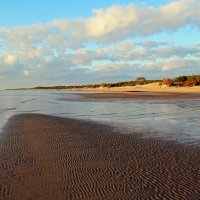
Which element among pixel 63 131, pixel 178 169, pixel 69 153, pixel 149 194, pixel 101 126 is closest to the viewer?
pixel 149 194

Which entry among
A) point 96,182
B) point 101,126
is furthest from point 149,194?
point 101,126

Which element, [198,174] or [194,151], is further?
[194,151]

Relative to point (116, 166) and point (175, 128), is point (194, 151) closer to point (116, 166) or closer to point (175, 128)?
point (116, 166)

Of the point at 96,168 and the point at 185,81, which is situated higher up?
the point at 185,81

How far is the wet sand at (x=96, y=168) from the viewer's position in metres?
5.99

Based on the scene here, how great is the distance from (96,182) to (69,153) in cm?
283

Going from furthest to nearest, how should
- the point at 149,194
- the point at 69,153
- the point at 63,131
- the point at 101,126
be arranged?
the point at 101,126 → the point at 63,131 → the point at 69,153 → the point at 149,194

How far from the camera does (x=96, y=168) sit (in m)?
7.64

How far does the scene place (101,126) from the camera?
49.2ft

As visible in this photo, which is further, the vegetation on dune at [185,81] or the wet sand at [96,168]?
the vegetation on dune at [185,81]

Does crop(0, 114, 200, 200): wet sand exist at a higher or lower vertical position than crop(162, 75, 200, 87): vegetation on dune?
lower

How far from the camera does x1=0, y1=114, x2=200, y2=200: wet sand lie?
5988 millimetres

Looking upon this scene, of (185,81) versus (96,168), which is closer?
(96,168)

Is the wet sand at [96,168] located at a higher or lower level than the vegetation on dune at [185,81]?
lower
